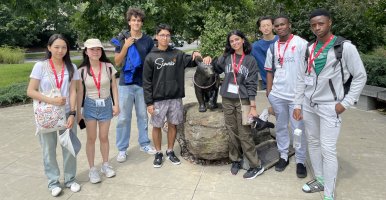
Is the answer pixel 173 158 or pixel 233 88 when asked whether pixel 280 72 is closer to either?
pixel 233 88

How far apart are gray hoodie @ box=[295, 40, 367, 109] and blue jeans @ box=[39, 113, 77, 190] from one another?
2493mm

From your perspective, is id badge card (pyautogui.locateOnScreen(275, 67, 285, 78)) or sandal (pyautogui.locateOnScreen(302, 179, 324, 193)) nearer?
sandal (pyautogui.locateOnScreen(302, 179, 324, 193))

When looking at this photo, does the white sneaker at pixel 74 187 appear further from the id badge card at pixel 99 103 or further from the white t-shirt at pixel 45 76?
the white t-shirt at pixel 45 76

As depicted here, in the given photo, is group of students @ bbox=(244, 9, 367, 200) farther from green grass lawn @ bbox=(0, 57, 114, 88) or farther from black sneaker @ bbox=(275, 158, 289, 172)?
green grass lawn @ bbox=(0, 57, 114, 88)

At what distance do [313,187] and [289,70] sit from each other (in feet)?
4.25

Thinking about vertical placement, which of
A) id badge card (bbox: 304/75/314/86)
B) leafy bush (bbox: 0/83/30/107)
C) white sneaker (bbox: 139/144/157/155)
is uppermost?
id badge card (bbox: 304/75/314/86)

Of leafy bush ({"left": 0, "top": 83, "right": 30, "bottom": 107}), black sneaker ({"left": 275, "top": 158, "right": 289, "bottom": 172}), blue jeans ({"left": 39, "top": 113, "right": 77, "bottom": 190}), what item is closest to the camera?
blue jeans ({"left": 39, "top": 113, "right": 77, "bottom": 190})

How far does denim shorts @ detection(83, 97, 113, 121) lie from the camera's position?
4004 mm

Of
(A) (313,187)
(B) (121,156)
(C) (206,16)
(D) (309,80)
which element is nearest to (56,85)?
(B) (121,156)

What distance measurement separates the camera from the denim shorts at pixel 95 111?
158 inches

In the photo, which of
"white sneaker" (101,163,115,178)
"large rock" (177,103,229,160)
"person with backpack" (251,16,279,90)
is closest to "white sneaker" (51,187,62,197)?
"white sneaker" (101,163,115,178)

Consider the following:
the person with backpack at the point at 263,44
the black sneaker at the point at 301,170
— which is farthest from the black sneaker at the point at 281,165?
the person with backpack at the point at 263,44

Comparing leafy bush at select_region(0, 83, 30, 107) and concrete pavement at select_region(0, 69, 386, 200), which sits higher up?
leafy bush at select_region(0, 83, 30, 107)

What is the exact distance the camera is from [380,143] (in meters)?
5.46
